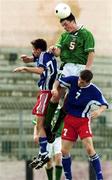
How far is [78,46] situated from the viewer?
11.1 metres

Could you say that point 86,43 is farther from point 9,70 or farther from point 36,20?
point 36,20

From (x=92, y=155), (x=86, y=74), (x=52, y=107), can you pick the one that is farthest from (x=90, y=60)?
(x=92, y=155)

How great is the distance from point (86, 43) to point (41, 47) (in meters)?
0.75

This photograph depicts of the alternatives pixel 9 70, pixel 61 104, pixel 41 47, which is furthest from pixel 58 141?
pixel 9 70

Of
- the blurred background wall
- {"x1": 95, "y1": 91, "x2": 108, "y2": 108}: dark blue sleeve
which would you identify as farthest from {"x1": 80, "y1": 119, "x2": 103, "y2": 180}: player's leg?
the blurred background wall

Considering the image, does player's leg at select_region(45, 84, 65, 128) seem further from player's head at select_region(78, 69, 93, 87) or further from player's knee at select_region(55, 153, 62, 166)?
player's knee at select_region(55, 153, 62, 166)

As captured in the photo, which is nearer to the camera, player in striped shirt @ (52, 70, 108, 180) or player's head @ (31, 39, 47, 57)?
player in striped shirt @ (52, 70, 108, 180)

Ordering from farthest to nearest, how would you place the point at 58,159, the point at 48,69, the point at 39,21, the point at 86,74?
the point at 39,21
the point at 58,159
the point at 48,69
the point at 86,74

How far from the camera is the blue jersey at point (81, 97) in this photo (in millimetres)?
11133

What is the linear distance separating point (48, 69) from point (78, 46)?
61cm

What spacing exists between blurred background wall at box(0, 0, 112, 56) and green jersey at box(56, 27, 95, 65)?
675 inches

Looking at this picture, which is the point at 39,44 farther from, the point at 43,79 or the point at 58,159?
the point at 58,159

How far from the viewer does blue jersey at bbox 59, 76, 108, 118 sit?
1113cm

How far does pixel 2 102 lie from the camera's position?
2533cm
